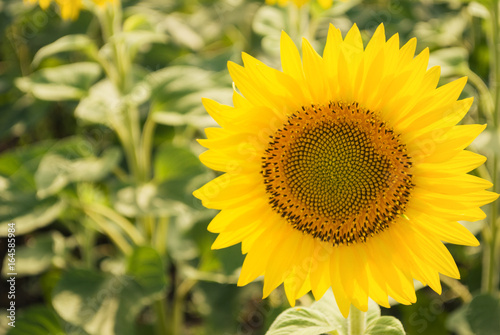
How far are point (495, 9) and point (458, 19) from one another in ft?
3.47

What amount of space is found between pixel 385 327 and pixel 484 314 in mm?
615

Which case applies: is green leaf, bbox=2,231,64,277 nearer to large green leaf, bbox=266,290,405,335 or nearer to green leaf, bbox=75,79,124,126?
green leaf, bbox=75,79,124,126

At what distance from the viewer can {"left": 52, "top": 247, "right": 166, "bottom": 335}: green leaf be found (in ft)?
6.43

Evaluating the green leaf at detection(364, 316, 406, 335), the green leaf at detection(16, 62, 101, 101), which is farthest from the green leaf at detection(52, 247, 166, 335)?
the green leaf at detection(364, 316, 406, 335)

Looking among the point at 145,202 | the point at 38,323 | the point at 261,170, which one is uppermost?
the point at 261,170

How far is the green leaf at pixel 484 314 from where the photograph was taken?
172 centimetres

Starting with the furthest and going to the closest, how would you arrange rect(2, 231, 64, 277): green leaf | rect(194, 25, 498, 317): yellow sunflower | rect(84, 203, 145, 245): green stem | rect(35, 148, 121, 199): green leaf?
rect(2, 231, 64, 277): green leaf < rect(84, 203, 145, 245): green stem < rect(35, 148, 121, 199): green leaf < rect(194, 25, 498, 317): yellow sunflower

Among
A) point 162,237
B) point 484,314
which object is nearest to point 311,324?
point 484,314

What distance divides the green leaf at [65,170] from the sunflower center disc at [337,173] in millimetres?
893

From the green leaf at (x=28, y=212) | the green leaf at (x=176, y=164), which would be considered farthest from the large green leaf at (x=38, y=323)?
the green leaf at (x=176, y=164)

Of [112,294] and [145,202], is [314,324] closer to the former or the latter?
[145,202]

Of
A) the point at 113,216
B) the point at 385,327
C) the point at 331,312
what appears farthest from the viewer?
the point at 113,216

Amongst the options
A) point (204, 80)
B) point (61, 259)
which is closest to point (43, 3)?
point (204, 80)

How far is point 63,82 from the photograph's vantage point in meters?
2.28
